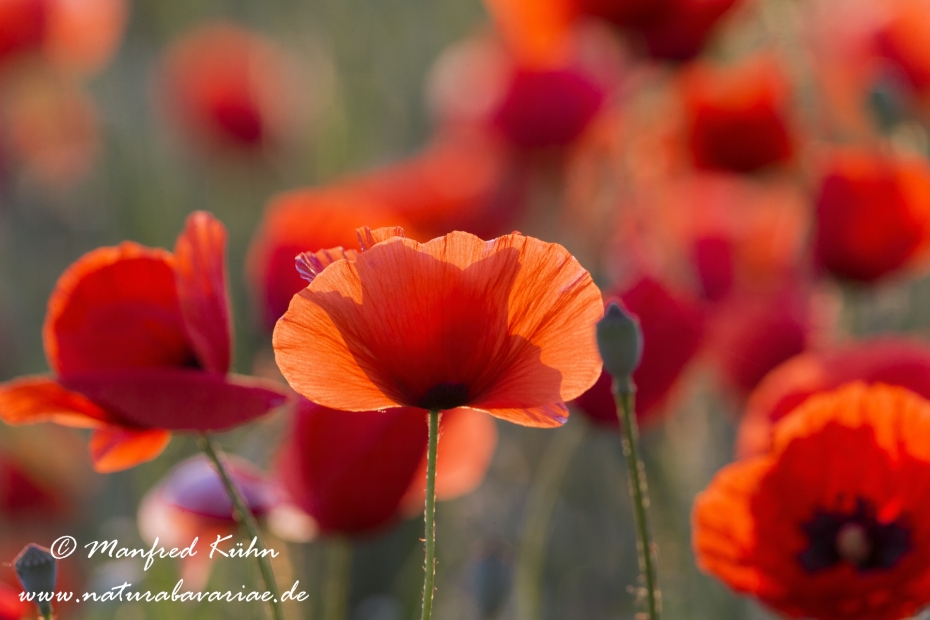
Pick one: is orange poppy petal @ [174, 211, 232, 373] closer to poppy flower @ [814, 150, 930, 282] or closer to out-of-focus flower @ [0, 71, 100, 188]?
poppy flower @ [814, 150, 930, 282]

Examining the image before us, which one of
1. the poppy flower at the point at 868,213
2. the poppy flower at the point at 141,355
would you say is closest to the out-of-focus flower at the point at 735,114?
the poppy flower at the point at 868,213

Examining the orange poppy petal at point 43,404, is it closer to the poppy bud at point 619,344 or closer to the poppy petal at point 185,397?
the poppy petal at point 185,397

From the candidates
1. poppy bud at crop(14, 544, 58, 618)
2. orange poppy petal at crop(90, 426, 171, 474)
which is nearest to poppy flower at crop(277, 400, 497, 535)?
orange poppy petal at crop(90, 426, 171, 474)

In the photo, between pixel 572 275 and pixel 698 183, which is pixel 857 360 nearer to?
pixel 572 275

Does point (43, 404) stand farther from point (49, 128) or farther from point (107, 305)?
point (49, 128)

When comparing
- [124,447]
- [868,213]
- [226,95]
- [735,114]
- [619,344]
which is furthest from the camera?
[226,95]

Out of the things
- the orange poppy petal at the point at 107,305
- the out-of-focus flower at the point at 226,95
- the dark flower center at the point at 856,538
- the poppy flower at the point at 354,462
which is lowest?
the dark flower center at the point at 856,538

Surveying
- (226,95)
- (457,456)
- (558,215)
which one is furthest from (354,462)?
(226,95)
